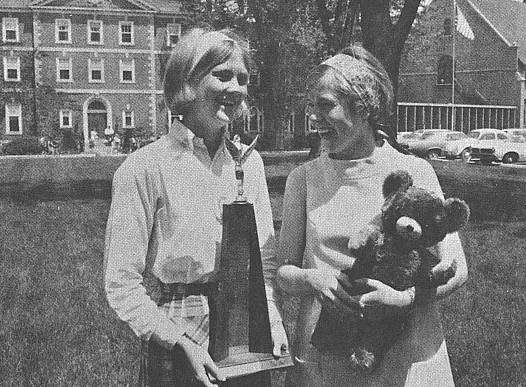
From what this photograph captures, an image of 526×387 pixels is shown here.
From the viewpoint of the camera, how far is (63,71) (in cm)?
4416

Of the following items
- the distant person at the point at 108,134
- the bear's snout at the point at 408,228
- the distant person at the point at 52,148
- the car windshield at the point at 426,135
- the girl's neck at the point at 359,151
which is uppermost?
the girl's neck at the point at 359,151

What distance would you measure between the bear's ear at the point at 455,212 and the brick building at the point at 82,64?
41372 mm

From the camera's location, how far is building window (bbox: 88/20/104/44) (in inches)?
1761

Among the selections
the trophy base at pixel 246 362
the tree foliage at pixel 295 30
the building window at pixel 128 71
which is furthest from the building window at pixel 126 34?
the trophy base at pixel 246 362

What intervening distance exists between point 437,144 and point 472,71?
17.4m

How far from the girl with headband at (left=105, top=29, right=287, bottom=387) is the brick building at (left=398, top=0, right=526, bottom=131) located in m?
40.4

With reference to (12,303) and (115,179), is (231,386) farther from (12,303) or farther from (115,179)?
(12,303)

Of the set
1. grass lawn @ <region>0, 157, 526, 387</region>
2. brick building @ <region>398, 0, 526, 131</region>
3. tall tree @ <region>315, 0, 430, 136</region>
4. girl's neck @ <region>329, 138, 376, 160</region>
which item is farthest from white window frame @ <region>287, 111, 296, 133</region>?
girl's neck @ <region>329, 138, 376, 160</region>

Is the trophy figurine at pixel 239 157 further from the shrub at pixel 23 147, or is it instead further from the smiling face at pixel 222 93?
the shrub at pixel 23 147

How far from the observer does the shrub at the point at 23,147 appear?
130 ft

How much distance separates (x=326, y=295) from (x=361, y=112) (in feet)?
2.09

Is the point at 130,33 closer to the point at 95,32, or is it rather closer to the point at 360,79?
the point at 95,32

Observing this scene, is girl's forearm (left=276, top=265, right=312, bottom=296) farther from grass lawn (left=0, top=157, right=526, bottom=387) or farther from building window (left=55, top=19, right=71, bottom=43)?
building window (left=55, top=19, right=71, bottom=43)

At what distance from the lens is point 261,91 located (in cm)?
3872
